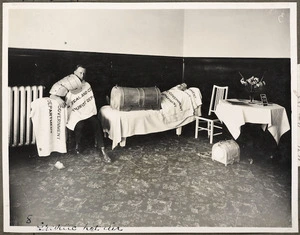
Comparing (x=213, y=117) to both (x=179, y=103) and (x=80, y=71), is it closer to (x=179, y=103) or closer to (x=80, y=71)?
(x=179, y=103)

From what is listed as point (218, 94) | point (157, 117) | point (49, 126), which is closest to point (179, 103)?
point (157, 117)

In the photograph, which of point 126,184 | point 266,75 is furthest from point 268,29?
point 126,184

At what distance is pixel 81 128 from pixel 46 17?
818 millimetres

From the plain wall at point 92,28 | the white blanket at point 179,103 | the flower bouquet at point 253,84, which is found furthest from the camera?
the white blanket at point 179,103

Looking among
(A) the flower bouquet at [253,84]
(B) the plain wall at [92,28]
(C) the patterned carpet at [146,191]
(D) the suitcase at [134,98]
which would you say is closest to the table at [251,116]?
(A) the flower bouquet at [253,84]

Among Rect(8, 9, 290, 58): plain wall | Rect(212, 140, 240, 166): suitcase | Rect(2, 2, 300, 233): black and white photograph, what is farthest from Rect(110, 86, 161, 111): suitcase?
Rect(212, 140, 240, 166): suitcase

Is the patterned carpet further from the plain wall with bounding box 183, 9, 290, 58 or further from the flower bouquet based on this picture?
the plain wall with bounding box 183, 9, 290, 58

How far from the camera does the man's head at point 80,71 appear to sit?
1863 millimetres

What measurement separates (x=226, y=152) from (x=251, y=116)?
0.34 meters

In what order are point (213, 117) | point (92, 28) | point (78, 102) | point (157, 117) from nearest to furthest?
point (92, 28)
point (78, 102)
point (213, 117)
point (157, 117)

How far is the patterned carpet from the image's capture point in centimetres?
180

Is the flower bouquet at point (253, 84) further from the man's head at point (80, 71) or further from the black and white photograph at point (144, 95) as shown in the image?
the man's head at point (80, 71)

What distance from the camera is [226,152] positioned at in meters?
1.94

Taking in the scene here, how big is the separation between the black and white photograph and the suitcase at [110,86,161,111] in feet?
0.04
